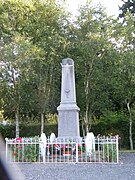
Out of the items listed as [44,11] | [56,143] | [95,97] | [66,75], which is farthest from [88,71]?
[56,143]

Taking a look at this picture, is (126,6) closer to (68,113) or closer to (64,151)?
(68,113)

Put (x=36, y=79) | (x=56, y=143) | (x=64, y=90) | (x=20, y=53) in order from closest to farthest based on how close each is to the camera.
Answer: (x=56, y=143) < (x=64, y=90) < (x=20, y=53) < (x=36, y=79)

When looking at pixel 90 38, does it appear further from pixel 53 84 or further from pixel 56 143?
pixel 56 143

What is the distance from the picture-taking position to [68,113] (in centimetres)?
1323

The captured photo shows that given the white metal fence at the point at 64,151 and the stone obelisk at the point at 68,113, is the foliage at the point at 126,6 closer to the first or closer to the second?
the stone obelisk at the point at 68,113

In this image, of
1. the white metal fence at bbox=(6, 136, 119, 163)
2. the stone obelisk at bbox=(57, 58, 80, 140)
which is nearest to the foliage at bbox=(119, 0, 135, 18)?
the stone obelisk at bbox=(57, 58, 80, 140)

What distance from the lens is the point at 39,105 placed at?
19.2 m

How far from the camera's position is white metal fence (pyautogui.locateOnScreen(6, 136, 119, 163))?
11.5 metres

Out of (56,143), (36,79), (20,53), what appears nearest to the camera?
(56,143)

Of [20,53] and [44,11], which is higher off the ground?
[44,11]

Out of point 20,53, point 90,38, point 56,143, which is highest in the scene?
point 90,38

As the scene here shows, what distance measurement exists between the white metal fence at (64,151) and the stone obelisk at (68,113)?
2.69 ft

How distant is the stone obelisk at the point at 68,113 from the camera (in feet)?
42.7

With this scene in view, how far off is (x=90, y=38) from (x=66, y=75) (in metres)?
5.98
